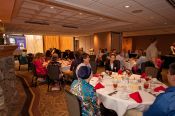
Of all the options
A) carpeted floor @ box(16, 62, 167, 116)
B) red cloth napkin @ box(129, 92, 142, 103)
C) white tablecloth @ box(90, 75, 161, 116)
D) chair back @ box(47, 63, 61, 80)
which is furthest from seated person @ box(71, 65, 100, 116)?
chair back @ box(47, 63, 61, 80)

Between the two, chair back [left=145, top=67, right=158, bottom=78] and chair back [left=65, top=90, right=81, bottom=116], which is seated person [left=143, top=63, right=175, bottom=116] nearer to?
chair back [left=65, top=90, right=81, bottom=116]

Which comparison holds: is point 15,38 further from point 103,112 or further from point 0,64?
point 103,112

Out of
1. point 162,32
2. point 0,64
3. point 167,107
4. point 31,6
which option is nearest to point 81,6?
point 31,6

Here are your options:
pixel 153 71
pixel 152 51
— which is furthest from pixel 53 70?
pixel 152 51

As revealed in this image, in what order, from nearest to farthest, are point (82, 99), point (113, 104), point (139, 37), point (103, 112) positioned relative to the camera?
point (82, 99), point (113, 104), point (103, 112), point (139, 37)

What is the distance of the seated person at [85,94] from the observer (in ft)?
6.82

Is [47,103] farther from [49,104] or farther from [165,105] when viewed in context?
[165,105]

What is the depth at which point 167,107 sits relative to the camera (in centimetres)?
140

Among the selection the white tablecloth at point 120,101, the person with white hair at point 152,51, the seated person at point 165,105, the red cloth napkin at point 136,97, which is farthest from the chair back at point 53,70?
the seated person at point 165,105

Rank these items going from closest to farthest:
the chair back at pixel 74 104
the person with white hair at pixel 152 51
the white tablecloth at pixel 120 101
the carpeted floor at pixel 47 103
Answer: the chair back at pixel 74 104 < the white tablecloth at pixel 120 101 < the carpeted floor at pixel 47 103 < the person with white hair at pixel 152 51

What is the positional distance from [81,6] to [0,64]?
8.88 ft

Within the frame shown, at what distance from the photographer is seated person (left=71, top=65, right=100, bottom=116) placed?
2080 mm

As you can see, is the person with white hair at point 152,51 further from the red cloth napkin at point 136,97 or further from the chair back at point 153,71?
the red cloth napkin at point 136,97

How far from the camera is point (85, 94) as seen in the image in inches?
82.0
